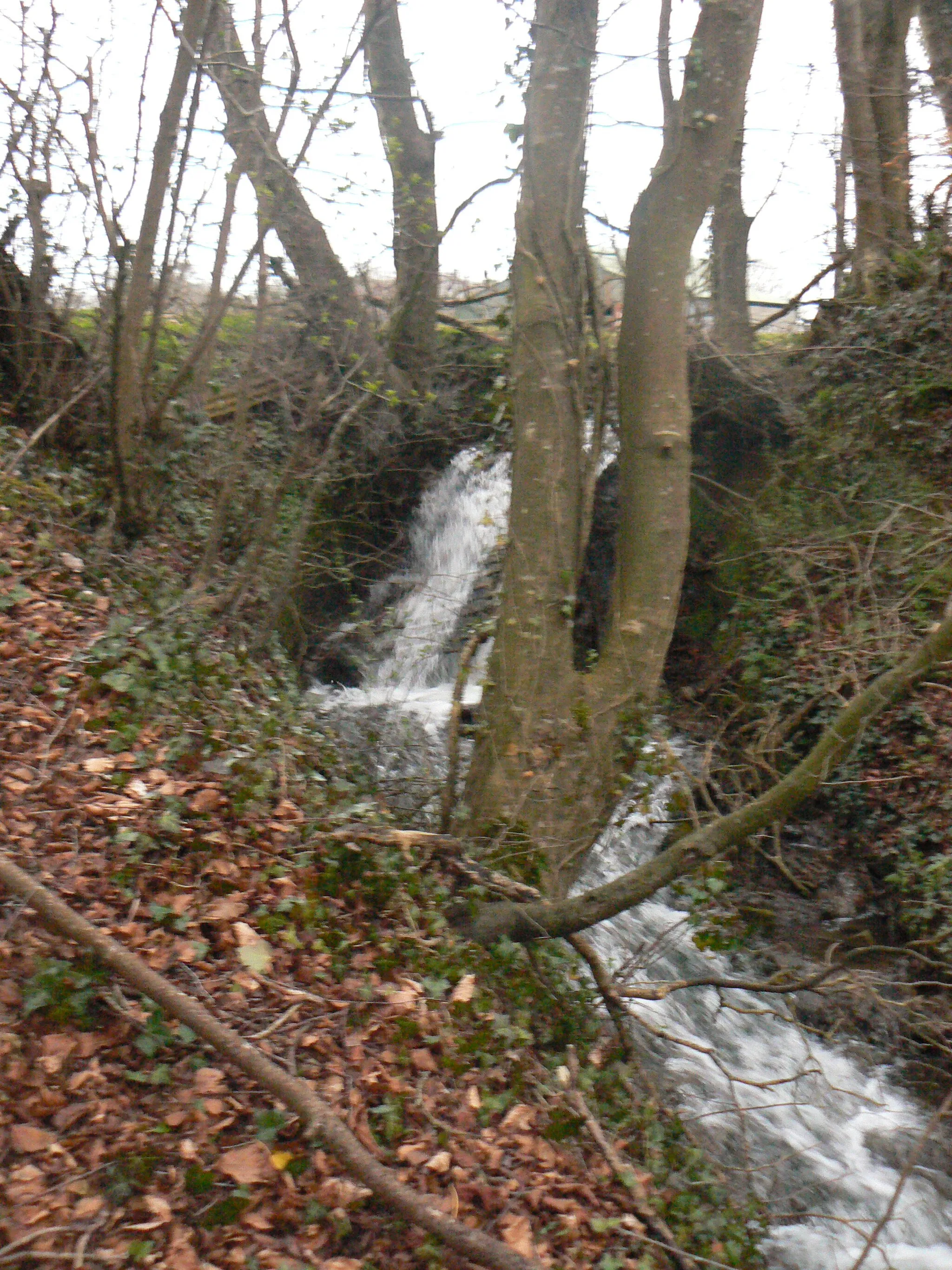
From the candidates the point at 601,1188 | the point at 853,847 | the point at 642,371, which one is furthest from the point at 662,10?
the point at 601,1188

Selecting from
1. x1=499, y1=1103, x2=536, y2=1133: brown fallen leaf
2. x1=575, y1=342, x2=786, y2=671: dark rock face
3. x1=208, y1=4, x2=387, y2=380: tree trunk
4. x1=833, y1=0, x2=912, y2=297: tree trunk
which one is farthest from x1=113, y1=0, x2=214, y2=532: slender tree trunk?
x1=833, y1=0, x2=912, y2=297: tree trunk

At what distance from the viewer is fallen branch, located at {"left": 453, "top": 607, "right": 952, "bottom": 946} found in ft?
13.9

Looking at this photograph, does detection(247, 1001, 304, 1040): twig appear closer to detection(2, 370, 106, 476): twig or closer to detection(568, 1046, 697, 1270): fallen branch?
detection(568, 1046, 697, 1270): fallen branch

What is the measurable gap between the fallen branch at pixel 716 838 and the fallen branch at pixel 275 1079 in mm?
1658

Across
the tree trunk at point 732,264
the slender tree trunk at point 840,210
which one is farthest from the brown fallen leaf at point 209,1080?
the slender tree trunk at point 840,210

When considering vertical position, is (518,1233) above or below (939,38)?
below

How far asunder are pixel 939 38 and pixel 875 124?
1.04 meters

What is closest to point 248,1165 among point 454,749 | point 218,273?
point 454,749

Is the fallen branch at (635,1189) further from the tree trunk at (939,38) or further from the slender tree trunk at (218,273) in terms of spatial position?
the tree trunk at (939,38)

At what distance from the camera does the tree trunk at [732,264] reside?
10672 mm

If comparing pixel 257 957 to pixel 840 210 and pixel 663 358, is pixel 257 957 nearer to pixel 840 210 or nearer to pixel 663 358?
pixel 663 358

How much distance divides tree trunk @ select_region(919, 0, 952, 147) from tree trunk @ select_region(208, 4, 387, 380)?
7.02 metres

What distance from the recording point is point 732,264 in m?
11.3

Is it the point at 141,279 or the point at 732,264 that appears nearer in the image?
the point at 141,279
